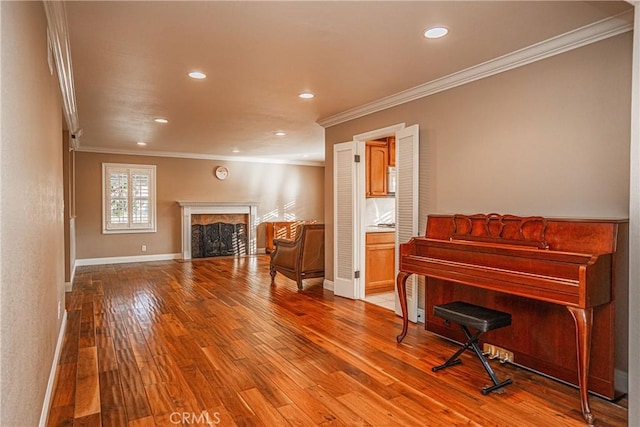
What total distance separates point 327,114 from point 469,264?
2.96 m

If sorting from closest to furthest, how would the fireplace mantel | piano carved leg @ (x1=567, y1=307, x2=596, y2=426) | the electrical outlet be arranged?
piano carved leg @ (x1=567, y1=307, x2=596, y2=426)
the electrical outlet
the fireplace mantel

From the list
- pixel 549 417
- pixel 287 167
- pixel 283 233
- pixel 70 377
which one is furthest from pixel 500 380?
pixel 287 167

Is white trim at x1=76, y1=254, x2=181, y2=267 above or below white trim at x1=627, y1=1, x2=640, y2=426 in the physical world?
below

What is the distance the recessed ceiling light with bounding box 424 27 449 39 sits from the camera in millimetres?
2666

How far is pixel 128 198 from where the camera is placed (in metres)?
8.30

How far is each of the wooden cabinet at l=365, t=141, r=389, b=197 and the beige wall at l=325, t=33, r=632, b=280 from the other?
4.29 ft

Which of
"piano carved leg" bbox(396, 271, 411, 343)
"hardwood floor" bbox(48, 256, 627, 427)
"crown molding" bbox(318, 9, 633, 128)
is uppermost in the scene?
"crown molding" bbox(318, 9, 633, 128)

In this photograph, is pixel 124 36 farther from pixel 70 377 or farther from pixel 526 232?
pixel 526 232

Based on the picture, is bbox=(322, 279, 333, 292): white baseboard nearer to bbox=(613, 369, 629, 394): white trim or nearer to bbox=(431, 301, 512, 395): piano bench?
bbox=(431, 301, 512, 395): piano bench

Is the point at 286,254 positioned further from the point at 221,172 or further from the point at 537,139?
the point at 221,172

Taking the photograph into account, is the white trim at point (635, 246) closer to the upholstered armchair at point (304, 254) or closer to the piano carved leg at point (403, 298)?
the piano carved leg at point (403, 298)

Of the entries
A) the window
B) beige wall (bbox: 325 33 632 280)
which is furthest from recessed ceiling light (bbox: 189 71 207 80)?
the window

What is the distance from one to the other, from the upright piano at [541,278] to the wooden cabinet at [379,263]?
1694 millimetres

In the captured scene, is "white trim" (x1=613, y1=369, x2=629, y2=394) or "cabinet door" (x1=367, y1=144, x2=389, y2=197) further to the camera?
"cabinet door" (x1=367, y1=144, x2=389, y2=197)
